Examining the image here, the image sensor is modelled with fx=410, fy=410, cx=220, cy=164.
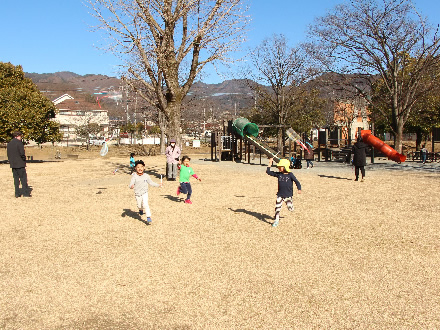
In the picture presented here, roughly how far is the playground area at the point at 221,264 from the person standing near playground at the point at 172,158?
5.13 m

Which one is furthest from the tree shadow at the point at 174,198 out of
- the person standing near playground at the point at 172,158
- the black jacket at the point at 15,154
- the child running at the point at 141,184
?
the black jacket at the point at 15,154

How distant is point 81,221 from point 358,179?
12.7 m

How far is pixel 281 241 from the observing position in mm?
8078

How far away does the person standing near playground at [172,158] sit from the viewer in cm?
1773

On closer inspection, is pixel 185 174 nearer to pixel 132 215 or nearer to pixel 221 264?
pixel 132 215

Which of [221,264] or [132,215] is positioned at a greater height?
[132,215]

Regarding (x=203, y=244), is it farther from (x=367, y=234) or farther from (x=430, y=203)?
(x=430, y=203)

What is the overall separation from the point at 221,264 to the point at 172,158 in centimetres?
1166

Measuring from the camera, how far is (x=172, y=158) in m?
18.0

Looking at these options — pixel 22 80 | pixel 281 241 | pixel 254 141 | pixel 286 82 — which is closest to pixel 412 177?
pixel 254 141

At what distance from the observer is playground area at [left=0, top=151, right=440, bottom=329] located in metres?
4.81

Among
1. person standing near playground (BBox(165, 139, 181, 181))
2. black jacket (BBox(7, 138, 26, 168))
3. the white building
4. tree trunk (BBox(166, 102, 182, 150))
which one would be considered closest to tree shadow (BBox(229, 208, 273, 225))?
person standing near playground (BBox(165, 139, 181, 181))

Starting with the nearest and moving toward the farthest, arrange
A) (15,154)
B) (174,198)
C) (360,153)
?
(15,154)
(174,198)
(360,153)

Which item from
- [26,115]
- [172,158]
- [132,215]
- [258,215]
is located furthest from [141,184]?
[26,115]
